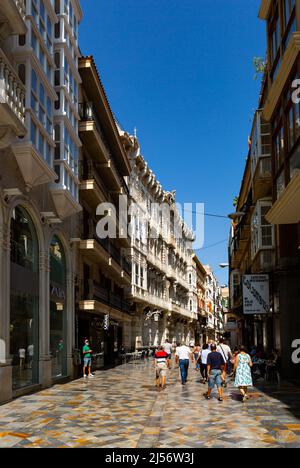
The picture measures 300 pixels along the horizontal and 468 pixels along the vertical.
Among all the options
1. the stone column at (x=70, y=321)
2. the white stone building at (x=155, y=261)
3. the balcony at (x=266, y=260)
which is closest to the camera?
the stone column at (x=70, y=321)

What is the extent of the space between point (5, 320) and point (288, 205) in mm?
8671

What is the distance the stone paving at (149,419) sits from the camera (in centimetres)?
1033

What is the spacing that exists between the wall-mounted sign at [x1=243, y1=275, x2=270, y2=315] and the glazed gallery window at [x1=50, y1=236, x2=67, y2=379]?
24.5 feet

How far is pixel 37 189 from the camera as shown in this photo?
19328 mm

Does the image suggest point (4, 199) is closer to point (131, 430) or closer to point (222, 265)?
point (131, 430)

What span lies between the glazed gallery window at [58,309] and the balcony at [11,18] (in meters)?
8.09

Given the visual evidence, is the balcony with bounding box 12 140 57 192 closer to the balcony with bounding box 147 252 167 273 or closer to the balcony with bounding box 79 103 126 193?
the balcony with bounding box 79 103 126 193

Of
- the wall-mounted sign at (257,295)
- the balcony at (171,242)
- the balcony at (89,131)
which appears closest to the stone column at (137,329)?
the balcony at (171,242)

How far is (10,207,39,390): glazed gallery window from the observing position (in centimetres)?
1727

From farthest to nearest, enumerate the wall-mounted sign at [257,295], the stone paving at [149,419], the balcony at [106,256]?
the balcony at [106,256], the wall-mounted sign at [257,295], the stone paving at [149,419]

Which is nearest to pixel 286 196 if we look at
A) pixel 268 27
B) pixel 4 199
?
pixel 4 199

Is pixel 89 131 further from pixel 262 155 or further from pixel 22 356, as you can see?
pixel 22 356

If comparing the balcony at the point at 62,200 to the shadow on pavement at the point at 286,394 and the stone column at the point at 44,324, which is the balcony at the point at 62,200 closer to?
the stone column at the point at 44,324
